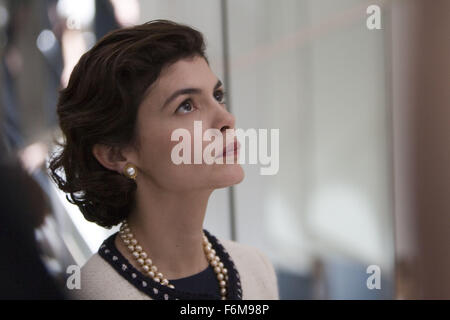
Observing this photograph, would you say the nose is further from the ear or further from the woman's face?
the ear

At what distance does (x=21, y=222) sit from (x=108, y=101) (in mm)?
351

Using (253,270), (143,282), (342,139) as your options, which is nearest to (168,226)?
(143,282)

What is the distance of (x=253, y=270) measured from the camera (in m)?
1.13

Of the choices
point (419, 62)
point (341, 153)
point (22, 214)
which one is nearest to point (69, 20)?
point (22, 214)

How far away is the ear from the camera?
975 millimetres

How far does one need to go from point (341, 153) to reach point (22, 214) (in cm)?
76

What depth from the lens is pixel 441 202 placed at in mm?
1252

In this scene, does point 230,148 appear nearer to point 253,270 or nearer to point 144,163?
point 144,163

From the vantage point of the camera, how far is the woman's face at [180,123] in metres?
0.94

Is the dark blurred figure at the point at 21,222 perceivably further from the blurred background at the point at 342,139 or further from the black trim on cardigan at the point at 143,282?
the blurred background at the point at 342,139

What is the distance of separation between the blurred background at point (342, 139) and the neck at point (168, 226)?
0.11m

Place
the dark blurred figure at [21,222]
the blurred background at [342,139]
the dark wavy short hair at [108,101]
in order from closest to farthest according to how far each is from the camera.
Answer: the dark wavy short hair at [108,101]
the dark blurred figure at [21,222]
the blurred background at [342,139]

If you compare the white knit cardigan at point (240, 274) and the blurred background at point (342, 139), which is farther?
the blurred background at point (342, 139)

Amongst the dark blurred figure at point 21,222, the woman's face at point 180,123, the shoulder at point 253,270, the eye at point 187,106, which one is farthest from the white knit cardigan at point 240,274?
the eye at point 187,106
